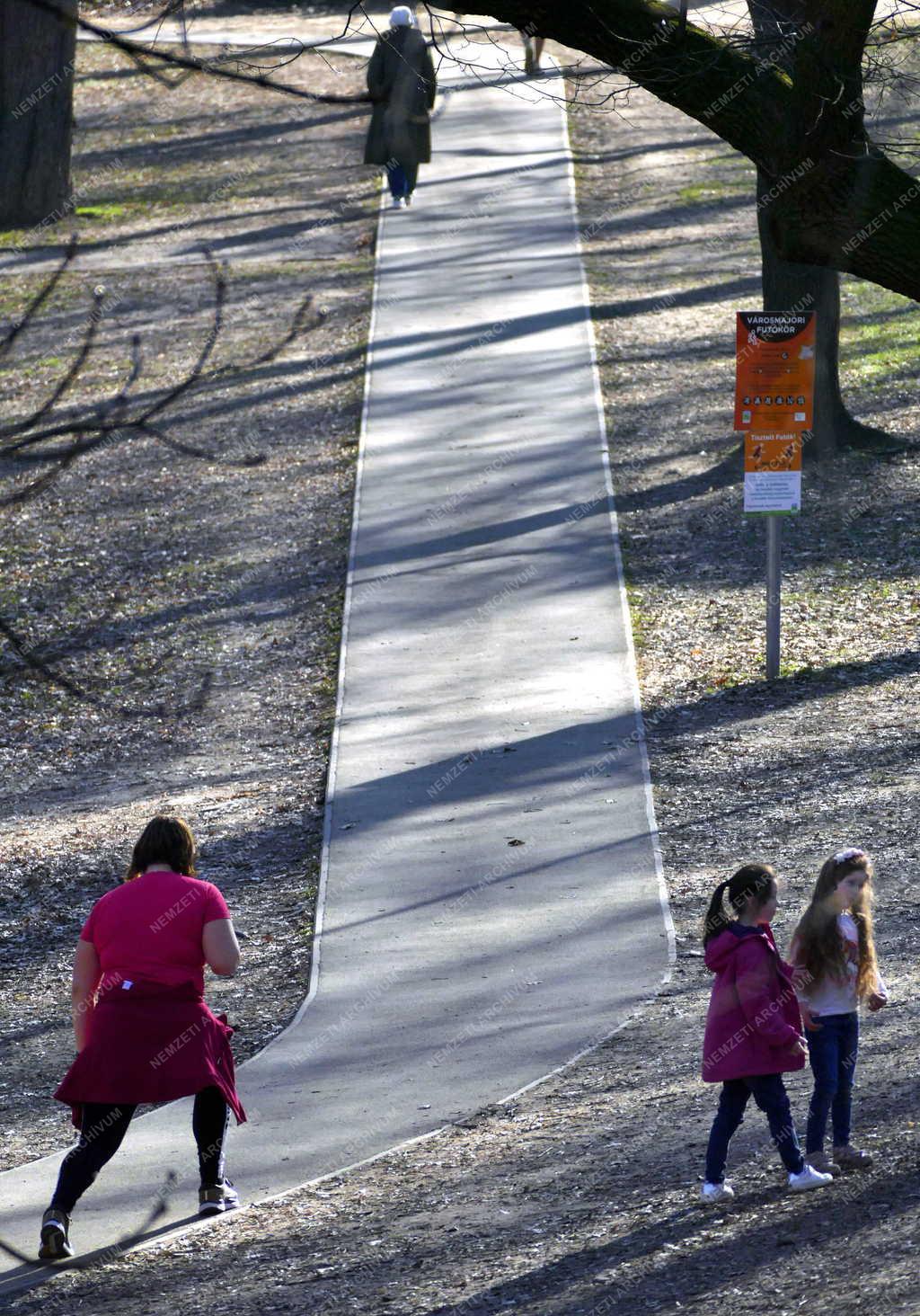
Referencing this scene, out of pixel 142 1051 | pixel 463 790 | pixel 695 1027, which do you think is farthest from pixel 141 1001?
pixel 463 790

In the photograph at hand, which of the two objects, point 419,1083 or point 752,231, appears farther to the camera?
point 752,231

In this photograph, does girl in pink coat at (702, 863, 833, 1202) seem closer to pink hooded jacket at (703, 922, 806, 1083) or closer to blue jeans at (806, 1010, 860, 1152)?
Result: pink hooded jacket at (703, 922, 806, 1083)

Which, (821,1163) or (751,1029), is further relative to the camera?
(821,1163)

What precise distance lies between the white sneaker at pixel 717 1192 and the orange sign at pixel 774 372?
22.1ft

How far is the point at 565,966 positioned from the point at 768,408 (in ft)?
16.1

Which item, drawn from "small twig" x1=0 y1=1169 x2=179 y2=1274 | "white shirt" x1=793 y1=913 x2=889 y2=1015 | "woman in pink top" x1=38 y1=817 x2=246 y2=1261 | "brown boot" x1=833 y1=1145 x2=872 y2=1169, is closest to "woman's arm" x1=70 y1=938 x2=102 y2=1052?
"woman in pink top" x1=38 y1=817 x2=246 y2=1261

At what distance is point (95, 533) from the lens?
16.1 meters

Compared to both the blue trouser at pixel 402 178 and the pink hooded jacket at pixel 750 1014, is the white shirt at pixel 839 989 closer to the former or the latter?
the pink hooded jacket at pixel 750 1014

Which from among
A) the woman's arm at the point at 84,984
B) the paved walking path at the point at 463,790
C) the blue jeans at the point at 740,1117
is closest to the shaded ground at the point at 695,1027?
the blue jeans at the point at 740,1117

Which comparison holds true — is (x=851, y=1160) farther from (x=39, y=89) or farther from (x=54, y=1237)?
(x=39, y=89)

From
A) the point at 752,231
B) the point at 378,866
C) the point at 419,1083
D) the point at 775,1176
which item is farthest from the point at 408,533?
the point at 752,231

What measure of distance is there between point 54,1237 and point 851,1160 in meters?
2.73

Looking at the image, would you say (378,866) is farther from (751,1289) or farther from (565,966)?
(751,1289)

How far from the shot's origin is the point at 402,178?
24.5m
